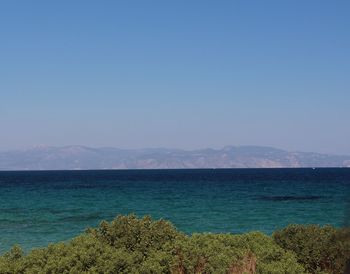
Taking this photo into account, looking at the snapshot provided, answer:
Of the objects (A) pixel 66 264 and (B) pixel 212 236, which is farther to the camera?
(B) pixel 212 236

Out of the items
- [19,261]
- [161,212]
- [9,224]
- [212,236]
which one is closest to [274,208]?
[161,212]

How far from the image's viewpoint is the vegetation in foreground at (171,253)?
36.8 feet

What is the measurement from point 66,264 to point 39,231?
2921cm

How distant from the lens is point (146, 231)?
13.1 metres

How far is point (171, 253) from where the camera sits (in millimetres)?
12562

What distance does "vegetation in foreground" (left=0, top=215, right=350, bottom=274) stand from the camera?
11227 millimetres

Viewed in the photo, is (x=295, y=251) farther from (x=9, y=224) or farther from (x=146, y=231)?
(x=9, y=224)

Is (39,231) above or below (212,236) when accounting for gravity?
below

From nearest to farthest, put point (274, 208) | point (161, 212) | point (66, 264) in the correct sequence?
point (66, 264), point (161, 212), point (274, 208)

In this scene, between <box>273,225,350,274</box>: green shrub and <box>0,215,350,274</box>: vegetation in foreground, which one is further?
<box>273,225,350,274</box>: green shrub

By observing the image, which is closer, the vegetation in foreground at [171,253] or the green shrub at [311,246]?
the vegetation in foreground at [171,253]

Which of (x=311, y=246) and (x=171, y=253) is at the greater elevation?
(x=311, y=246)

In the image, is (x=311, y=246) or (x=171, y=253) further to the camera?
(x=311, y=246)

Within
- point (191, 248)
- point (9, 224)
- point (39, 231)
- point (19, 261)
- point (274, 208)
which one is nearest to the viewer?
point (19, 261)
